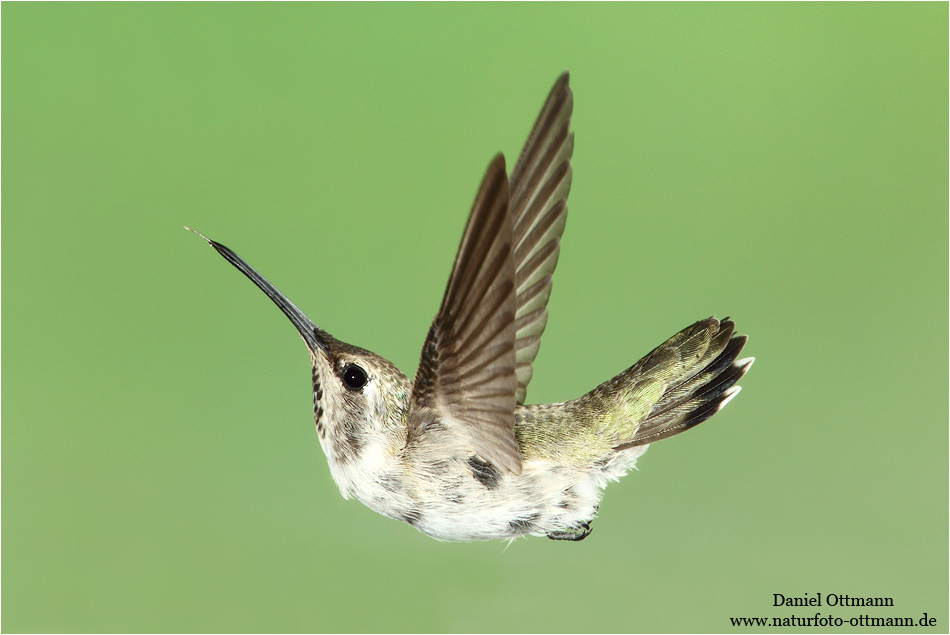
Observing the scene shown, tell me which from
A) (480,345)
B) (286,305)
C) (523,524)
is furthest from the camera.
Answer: (523,524)

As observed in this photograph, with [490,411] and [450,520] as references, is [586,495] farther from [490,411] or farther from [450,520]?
[490,411]

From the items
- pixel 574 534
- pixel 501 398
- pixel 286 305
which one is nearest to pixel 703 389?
pixel 574 534

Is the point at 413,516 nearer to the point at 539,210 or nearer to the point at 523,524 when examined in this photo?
the point at 523,524

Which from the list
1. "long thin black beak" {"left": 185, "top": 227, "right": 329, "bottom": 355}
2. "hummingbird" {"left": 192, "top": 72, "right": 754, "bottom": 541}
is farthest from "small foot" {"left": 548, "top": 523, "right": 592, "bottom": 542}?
"long thin black beak" {"left": 185, "top": 227, "right": 329, "bottom": 355}

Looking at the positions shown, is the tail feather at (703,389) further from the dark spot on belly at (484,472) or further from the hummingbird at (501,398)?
the dark spot on belly at (484,472)

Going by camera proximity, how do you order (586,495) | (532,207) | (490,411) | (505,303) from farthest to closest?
(586,495)
(532,207)
(490,411)
(505,303)

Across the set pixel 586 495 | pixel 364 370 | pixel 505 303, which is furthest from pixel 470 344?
pixel 586 495

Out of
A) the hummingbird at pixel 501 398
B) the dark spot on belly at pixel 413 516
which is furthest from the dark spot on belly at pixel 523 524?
the dark spot on belly at pixel 413 516
